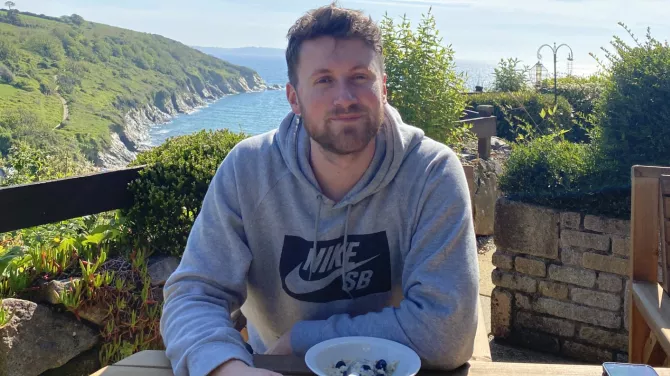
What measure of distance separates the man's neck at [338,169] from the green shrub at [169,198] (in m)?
1.55

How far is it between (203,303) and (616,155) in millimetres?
2596

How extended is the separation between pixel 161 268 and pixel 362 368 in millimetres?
2112

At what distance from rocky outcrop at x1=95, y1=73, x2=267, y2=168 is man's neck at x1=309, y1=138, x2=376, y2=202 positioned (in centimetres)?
1595

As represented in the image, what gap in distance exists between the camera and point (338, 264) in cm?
161

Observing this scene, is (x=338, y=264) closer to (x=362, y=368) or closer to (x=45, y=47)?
(x=362, y=368)

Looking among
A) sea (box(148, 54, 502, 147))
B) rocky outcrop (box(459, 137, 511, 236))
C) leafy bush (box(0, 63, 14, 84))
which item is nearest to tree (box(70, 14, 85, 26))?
leafy bush (box(0, 63, 14, 84))

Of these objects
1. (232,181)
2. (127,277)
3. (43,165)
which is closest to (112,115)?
(43,165)

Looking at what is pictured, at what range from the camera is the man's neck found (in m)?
1.67

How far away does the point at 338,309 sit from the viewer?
162 cm

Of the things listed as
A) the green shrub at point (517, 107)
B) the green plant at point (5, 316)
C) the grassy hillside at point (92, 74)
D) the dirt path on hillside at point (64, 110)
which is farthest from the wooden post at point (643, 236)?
the dirt path on hillside at point (64, 110)

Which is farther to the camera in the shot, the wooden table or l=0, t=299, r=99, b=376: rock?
l=0, t=299, r=99, b=376: rock

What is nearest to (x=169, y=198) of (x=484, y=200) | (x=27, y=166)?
(x=27, y=166)

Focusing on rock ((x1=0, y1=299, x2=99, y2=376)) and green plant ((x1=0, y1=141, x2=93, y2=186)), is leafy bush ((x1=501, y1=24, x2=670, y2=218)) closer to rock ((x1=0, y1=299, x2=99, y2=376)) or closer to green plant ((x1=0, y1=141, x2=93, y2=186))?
rock ((x1=0, y1=299, x2=99, y2=376))

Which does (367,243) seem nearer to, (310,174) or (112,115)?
(310,174)
